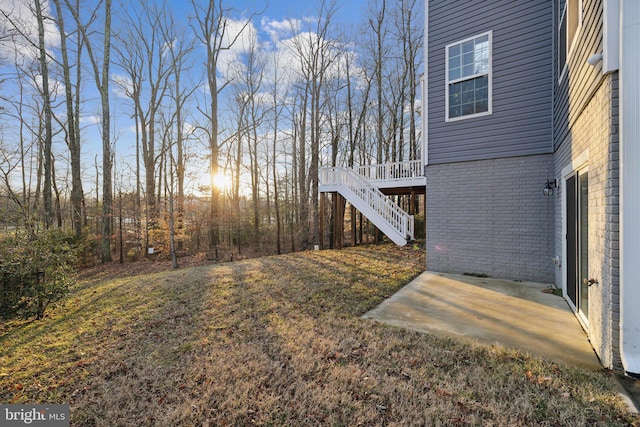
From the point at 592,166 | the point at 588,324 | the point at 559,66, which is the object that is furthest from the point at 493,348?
the point at 559,66

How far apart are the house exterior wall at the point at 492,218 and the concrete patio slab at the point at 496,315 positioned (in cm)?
51

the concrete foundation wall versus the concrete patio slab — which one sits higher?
the concrete foundation wall

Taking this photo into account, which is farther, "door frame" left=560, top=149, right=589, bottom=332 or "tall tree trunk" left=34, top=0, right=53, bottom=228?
"tall tree trunk" left=34, top=0, right=53, bottom=228

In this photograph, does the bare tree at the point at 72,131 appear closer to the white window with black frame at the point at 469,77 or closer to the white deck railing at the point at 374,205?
the white deck railing at the point at 374,205

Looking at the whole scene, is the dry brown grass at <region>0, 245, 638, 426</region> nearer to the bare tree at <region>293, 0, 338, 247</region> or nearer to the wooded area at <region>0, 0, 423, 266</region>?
the wooded area at <region>0, 0, 423, 266</region>

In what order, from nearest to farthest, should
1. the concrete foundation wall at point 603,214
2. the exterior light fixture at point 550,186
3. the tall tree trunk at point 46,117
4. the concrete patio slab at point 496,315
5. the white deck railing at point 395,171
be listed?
1. the concrete foundation wall at point 603,214
2. the concrete patio slab at point 496,315
3. the exterior light fixture at point 550,186
4. the white deck railing at point 395,171
5. the tall tree trunk at point 46,117

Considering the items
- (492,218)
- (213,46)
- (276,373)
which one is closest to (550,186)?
(492,218)

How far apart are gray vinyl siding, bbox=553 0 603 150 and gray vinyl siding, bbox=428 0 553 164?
1.52 feet

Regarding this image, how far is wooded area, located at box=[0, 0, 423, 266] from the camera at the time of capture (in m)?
12.2

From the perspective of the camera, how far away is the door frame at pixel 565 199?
3227 millimetres

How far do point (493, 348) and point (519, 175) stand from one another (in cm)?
400

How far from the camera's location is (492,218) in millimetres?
5777

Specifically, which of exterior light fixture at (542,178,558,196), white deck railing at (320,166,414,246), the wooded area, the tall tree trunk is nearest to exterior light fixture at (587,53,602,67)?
exterior light fixture at (542,178,558,196)

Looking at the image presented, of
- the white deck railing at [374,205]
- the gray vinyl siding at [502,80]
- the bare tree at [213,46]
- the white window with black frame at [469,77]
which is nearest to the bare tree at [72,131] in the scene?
the bare tree at [213,46]
